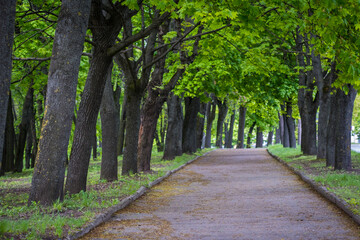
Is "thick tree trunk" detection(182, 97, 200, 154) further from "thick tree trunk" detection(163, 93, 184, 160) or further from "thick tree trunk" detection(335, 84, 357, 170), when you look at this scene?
"thick tree trunk" detection(335, 84, 357, 170)

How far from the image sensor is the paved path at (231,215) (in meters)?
6.75

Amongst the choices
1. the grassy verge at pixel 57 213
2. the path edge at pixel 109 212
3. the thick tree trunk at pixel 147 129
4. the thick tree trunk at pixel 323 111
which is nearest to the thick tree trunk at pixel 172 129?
the thick tree trunk at pixel 147 129

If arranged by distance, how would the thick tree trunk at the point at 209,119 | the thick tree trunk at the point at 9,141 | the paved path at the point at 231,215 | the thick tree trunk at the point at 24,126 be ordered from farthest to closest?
the thick tree trunk at the point at 209,119, the thick tree trunk at the point at 24,126, the thick tree trunk at the point at 9,141, the paved path at the point at 231,215

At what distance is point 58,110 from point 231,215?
144 inches

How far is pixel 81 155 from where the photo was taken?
10344 mm

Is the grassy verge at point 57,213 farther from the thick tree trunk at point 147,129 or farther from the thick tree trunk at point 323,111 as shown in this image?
the thick tree trunk at point 323,111

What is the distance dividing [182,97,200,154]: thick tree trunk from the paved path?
47.8 feet

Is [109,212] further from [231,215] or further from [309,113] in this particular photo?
[309,113]

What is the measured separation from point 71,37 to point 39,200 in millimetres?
2944

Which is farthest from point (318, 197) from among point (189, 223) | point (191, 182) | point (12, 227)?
point (12, 227)

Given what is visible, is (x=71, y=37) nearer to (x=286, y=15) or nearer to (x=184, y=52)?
(x=286, y=15)

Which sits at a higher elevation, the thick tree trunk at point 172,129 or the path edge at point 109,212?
the thick tree trunk at point 172,129

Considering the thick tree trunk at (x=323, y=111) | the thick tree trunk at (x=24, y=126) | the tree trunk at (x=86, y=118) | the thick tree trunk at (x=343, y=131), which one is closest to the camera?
the tree trunk at (x=86, y=118)

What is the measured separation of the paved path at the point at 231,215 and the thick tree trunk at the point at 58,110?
4.40 feet
